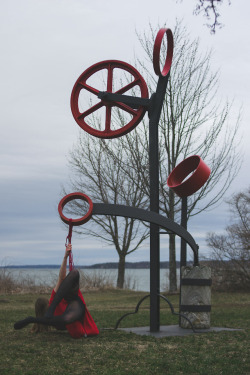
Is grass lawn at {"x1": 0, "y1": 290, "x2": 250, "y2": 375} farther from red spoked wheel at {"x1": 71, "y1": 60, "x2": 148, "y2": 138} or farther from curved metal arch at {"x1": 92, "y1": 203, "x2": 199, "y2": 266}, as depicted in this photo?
red spoked wheel at {"x1": 71, "y1": 60, "x2": 148, "y2": 138}

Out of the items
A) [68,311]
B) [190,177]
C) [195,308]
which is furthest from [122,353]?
[190,177]

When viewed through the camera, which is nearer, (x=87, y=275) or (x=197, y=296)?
(x=197, y=296)

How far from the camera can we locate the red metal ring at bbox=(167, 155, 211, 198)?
8.08 meters

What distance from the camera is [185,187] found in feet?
27.1

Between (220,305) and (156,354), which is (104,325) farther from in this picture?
(220,305)

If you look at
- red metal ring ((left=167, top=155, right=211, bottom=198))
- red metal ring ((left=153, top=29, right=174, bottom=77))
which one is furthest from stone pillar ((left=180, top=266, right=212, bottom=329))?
red metal ring ((left=153, top=29, right=174, bottom=77))

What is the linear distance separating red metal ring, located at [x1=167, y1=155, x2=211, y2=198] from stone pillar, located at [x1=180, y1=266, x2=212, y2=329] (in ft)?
3.74

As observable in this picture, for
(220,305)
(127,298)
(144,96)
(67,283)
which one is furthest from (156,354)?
(127,298)

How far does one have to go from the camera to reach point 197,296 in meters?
8.25

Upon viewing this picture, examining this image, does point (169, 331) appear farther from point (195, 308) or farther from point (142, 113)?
point (142, 113)

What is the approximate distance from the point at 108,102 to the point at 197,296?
305 cm

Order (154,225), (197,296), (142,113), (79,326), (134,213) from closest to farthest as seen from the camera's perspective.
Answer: (79,326) → (134,213) → (154,225) → (142,113) → (197,296)

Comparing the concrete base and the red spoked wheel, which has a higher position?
the red spoked wheel

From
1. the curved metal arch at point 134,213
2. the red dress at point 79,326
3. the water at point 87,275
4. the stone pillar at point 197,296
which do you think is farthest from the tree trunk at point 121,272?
the red dress at point 79,326
